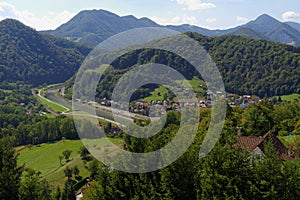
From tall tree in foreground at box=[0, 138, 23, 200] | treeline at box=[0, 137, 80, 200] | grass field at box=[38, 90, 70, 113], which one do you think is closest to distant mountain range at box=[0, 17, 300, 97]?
grass field at box=[38, 90, 70, 113]

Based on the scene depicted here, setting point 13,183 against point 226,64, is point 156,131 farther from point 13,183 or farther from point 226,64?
point 226,64

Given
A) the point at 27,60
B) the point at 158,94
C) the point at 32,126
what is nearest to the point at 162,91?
the point at 158,94

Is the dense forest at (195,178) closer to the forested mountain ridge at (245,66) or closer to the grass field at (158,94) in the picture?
the grass field at (158,94)

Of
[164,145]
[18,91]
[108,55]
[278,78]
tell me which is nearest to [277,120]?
[164,145]

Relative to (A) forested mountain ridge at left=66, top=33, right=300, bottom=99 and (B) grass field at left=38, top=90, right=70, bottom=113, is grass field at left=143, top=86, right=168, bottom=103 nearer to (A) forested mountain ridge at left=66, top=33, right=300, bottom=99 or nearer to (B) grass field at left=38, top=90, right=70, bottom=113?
(A) forested mountain ridge at left=66, top=33, right=300, bottom=99

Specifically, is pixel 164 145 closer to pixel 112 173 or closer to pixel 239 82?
pixel 112 173
